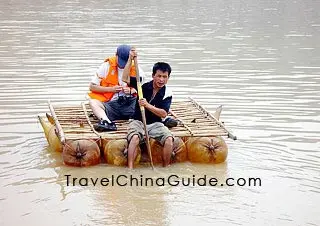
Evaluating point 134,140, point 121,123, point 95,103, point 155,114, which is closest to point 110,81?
point 95,103

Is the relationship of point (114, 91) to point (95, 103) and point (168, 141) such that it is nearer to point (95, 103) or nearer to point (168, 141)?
point (95, 103)

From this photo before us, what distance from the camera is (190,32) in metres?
18.8

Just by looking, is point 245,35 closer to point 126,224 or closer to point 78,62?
point 78,62

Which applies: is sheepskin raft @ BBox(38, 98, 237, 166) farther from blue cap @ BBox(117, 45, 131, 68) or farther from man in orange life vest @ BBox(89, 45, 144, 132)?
blue cap @ BBox(117, 45, 131, 68)

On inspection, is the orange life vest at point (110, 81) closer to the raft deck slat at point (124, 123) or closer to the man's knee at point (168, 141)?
the raft deck slat at point (124, 123)

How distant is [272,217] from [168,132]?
1.71 m

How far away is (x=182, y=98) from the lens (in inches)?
406

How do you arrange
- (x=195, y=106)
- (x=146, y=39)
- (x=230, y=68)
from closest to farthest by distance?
(x=195, y=106), (x=230, y=68), (x=146, y=39)

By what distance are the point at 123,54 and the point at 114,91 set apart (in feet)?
1.49

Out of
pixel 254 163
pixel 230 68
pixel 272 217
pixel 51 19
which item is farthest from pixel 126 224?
pixel 51 19

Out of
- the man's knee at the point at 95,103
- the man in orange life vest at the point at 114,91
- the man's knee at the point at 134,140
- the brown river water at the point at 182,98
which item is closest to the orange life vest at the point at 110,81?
the man in orange life vest at the point at 114,91

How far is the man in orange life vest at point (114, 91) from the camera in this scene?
7.73m

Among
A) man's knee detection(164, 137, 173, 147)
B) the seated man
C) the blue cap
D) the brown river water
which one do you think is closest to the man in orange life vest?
the blue cap

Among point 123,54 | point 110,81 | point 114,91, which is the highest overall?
point 123,54
